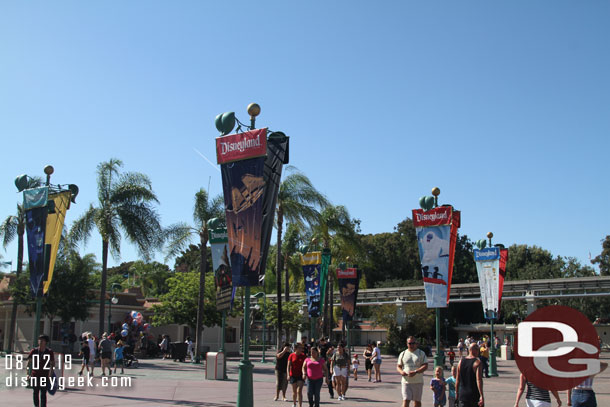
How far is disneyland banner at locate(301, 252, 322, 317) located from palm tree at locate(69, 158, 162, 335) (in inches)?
363

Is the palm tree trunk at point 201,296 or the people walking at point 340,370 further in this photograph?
the palm tree trunk at point 201,296

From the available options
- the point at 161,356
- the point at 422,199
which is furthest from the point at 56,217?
the point at 161,356

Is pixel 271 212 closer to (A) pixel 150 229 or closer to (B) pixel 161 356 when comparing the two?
(A) pixel 150 229

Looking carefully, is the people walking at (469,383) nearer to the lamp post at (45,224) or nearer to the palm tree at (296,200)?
the lamp post at (45,224)

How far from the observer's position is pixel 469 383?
9305mm

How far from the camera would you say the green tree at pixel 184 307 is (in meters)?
34.5

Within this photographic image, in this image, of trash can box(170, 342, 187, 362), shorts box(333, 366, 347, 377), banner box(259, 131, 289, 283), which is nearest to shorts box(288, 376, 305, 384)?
shorts box(333, 366, 347, 377)

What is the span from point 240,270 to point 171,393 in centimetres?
627

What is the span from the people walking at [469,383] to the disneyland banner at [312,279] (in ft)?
55.5

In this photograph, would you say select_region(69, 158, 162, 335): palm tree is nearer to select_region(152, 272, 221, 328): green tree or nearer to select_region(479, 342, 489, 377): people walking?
select_region(152, 272, 221, 328): green tree

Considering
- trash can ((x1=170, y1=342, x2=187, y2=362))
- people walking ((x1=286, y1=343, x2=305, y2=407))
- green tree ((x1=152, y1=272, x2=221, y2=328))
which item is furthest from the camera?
green tree ((x1=152, y1=272, x2=221, y2=328))

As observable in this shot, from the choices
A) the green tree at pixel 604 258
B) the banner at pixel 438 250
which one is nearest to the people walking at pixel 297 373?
the banner at pixel 438 250

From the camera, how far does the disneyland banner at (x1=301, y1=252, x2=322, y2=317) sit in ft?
86.5

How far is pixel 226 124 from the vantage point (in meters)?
13.0
